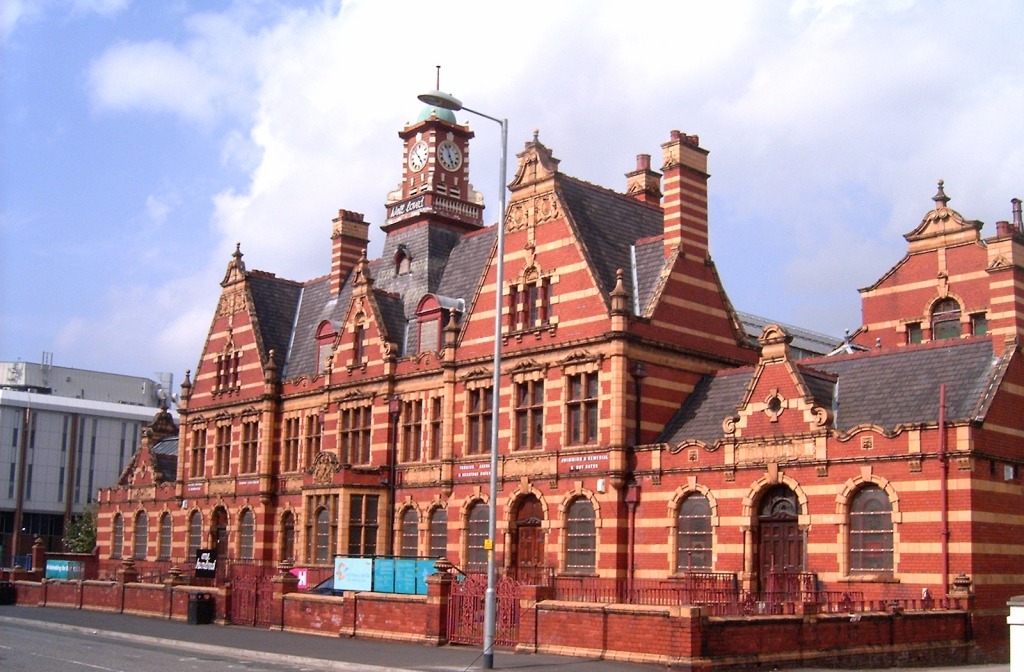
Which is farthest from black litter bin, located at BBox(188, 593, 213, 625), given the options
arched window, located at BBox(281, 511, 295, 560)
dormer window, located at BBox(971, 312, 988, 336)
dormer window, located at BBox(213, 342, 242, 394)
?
dormer window, located at BBox(971, 312, 988, 336)

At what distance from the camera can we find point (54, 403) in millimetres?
107000

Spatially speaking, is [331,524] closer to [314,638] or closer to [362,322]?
[362,322]

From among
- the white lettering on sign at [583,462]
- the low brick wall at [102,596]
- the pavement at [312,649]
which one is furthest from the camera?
the low brick wall at [102,596]

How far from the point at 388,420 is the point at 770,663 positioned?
26798 millimetres

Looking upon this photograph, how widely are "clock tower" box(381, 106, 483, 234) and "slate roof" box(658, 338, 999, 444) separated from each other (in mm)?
20106

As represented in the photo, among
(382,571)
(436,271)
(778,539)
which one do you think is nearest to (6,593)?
(436,271)

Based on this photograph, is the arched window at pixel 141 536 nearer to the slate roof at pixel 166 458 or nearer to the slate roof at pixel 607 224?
the slate roof at pixel 166 458

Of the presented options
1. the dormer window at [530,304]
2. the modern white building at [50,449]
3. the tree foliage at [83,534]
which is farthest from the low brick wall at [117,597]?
the modern white building at [50,449]

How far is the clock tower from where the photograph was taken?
5422cm

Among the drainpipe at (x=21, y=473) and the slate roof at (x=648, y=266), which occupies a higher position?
the slate roof at (x=648, y=266)

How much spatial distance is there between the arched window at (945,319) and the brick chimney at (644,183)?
12.0 m

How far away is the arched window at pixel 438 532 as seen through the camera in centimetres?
4569

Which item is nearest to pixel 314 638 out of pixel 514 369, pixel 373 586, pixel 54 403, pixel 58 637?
pixel 373 586

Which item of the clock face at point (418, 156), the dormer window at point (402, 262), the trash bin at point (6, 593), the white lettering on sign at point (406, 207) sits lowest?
the trash bin at point (6, 593)
